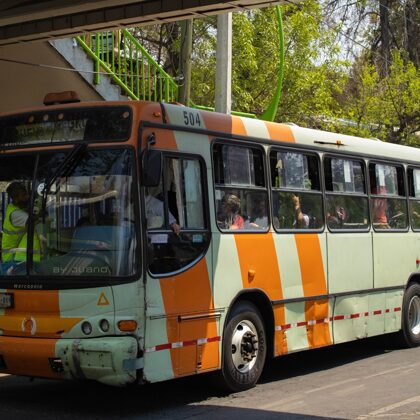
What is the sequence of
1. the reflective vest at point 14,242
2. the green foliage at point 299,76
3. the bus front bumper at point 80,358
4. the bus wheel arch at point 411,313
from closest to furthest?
the bus front bumper at point 80,358
the reflective vest at point 14,242
the bus wheel arch at point 411,313
the green foliage at point 299,76

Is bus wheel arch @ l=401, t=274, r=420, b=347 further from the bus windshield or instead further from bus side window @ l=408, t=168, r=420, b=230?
the bus windshield

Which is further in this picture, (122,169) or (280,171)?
(280,171)

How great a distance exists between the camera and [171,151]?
728 cm

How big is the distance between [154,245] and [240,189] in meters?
1.58

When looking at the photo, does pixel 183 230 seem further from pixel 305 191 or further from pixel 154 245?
pixel 305 191

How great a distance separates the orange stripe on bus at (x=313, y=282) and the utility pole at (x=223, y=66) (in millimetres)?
5116

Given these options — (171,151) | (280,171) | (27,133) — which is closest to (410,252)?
(280,171)

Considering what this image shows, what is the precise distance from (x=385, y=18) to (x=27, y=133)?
22.6m

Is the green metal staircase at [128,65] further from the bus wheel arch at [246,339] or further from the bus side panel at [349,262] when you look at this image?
the bus wheel arch at [246,339]

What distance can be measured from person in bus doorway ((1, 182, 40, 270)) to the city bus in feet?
0.05

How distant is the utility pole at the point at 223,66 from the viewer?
541 inches

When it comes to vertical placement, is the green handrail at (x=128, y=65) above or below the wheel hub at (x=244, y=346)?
above

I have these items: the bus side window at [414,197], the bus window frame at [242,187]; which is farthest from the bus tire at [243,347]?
the bus side window at [414,197]

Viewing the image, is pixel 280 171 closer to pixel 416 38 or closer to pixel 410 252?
pixel 410 252
